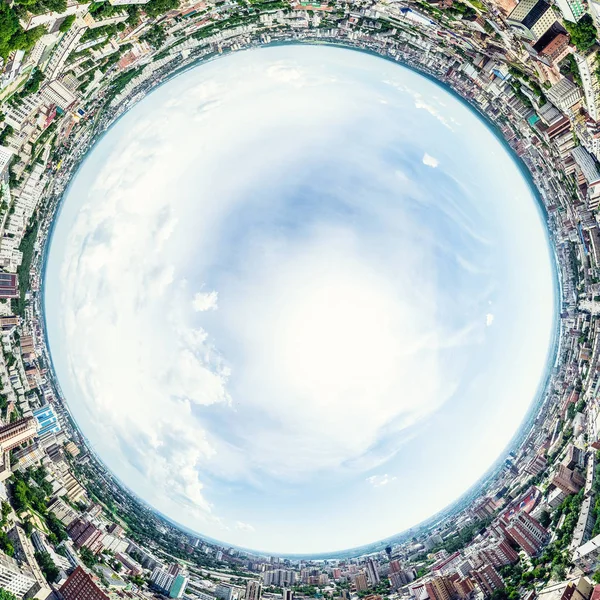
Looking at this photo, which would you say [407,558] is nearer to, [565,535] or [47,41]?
[565,535]

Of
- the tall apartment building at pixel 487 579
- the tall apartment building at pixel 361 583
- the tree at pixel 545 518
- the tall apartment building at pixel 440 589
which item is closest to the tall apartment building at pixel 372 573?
the tall apartment building at pixel 361 583

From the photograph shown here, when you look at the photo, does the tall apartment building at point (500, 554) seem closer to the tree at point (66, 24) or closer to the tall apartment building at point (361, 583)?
the tall apartment building at point (361, 583)

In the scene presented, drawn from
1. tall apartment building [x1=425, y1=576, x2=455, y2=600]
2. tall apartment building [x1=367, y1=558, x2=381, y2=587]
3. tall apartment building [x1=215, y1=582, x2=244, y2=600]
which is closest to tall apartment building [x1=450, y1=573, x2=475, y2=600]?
tall apartment building [x1=425, y1=576, x2=455, y2=600]

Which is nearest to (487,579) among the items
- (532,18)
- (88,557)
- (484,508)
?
(484,508)

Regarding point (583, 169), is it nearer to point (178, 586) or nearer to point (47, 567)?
point (178, 586)

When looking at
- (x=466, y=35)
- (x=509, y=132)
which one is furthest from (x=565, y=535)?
(x=466, y=35)
